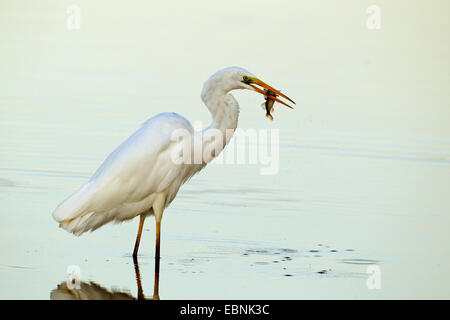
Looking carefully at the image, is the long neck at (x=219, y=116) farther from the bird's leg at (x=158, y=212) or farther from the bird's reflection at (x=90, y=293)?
the bird's reflection at (x=90, y=293)

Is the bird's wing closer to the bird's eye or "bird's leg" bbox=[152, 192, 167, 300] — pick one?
"bird's leg" bbox=[152, 192, 167, 300]

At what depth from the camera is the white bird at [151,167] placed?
7.78m

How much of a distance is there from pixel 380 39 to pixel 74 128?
1030cm

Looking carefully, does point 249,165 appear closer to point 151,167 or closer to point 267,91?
point 267,91

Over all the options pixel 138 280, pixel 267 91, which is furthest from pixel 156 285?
pixel 267 91

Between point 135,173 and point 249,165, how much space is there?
4219 millimetres

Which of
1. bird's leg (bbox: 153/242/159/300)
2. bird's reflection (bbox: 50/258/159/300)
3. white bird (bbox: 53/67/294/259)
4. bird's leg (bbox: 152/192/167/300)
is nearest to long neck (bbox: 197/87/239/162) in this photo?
white bird (bbox: 53/67/294/259)

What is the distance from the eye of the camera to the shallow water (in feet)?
25.1

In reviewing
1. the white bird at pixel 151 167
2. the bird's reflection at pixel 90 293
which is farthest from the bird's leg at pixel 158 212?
the bird's reflection at pixel 90 293

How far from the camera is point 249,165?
1208 centimetres

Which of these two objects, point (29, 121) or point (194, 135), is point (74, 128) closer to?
point (29, 121)

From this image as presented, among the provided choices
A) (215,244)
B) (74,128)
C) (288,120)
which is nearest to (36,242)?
(215,244)

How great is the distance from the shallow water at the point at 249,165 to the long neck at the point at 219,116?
2.78 feet

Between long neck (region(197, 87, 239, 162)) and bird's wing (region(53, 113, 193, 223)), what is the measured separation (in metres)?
0.28
